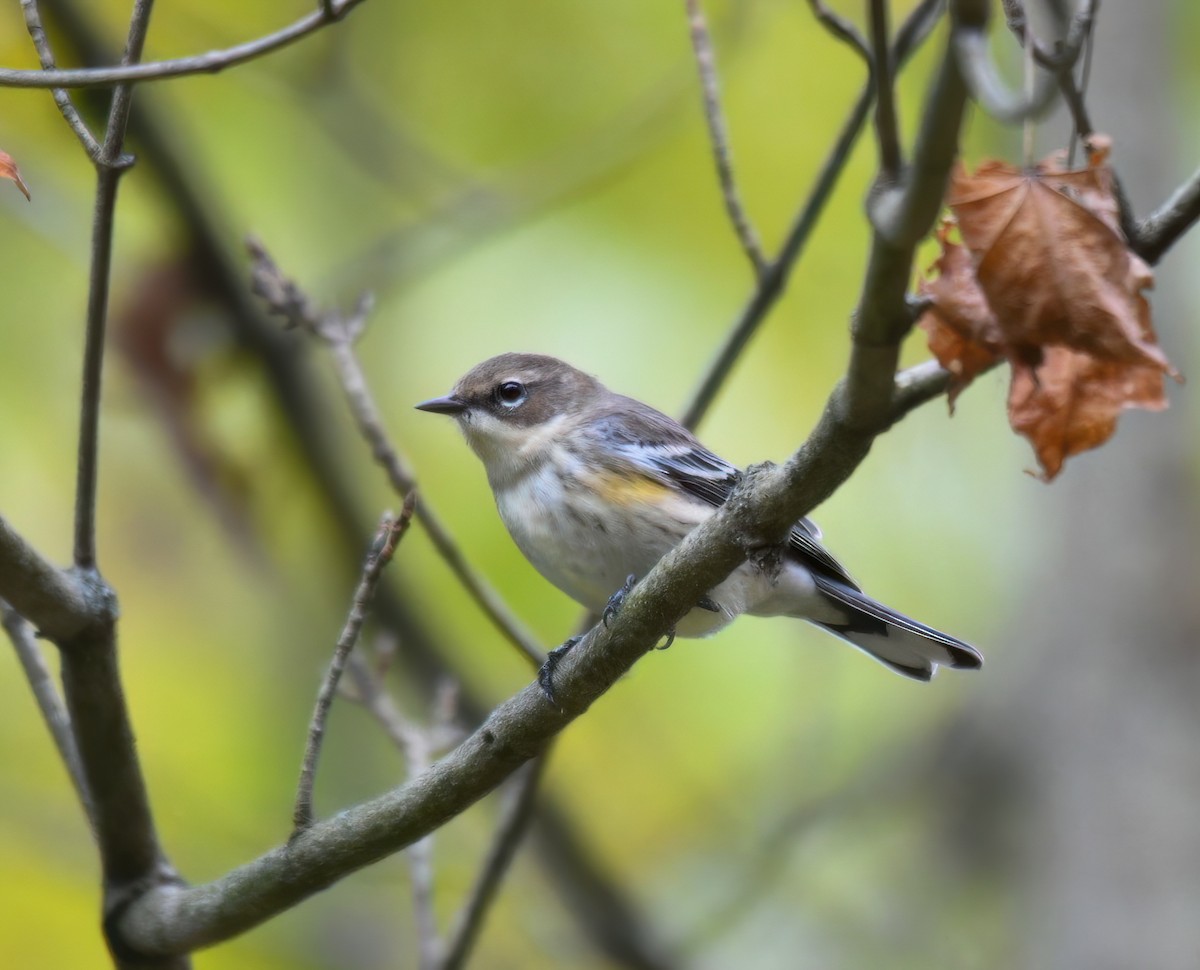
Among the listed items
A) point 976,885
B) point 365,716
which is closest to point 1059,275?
point 365,716

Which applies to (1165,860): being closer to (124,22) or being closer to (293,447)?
(293,447)

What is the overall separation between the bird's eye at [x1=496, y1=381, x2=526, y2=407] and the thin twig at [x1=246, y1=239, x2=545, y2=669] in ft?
1.90

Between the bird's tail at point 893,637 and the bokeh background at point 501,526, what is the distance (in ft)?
5.41

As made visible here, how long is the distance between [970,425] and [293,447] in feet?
13.8

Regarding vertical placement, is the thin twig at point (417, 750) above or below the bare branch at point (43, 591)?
below

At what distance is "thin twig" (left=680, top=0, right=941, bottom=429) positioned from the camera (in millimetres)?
4065

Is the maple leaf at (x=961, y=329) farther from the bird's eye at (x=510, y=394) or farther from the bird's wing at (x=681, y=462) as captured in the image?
the bird's eye at (x=510, y=394)

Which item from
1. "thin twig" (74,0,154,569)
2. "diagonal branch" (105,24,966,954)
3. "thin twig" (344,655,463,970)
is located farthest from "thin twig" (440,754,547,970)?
"thin twig" (74,0,154,569)

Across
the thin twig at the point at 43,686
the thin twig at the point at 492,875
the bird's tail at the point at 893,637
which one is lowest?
the thin twig at the point at 492,875

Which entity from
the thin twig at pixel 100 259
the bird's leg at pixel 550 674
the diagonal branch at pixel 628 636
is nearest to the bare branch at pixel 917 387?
the diagonal branch at pixel 628 636

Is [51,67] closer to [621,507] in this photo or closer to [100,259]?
[100,259]

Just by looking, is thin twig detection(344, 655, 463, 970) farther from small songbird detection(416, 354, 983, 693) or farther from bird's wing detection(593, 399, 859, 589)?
bird's wing detection(593, 399, 859, 589)

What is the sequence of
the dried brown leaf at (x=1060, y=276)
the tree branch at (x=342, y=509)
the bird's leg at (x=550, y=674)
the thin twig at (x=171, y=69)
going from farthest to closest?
1. the tree branch at (x=342, y=509)
2. the bird's leg at (x=550, y=674)
3. the thin twig at (x=171, y=69)
4. the dried brown leaf at (x=1060, y=276)

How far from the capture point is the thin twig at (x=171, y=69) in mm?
2453
